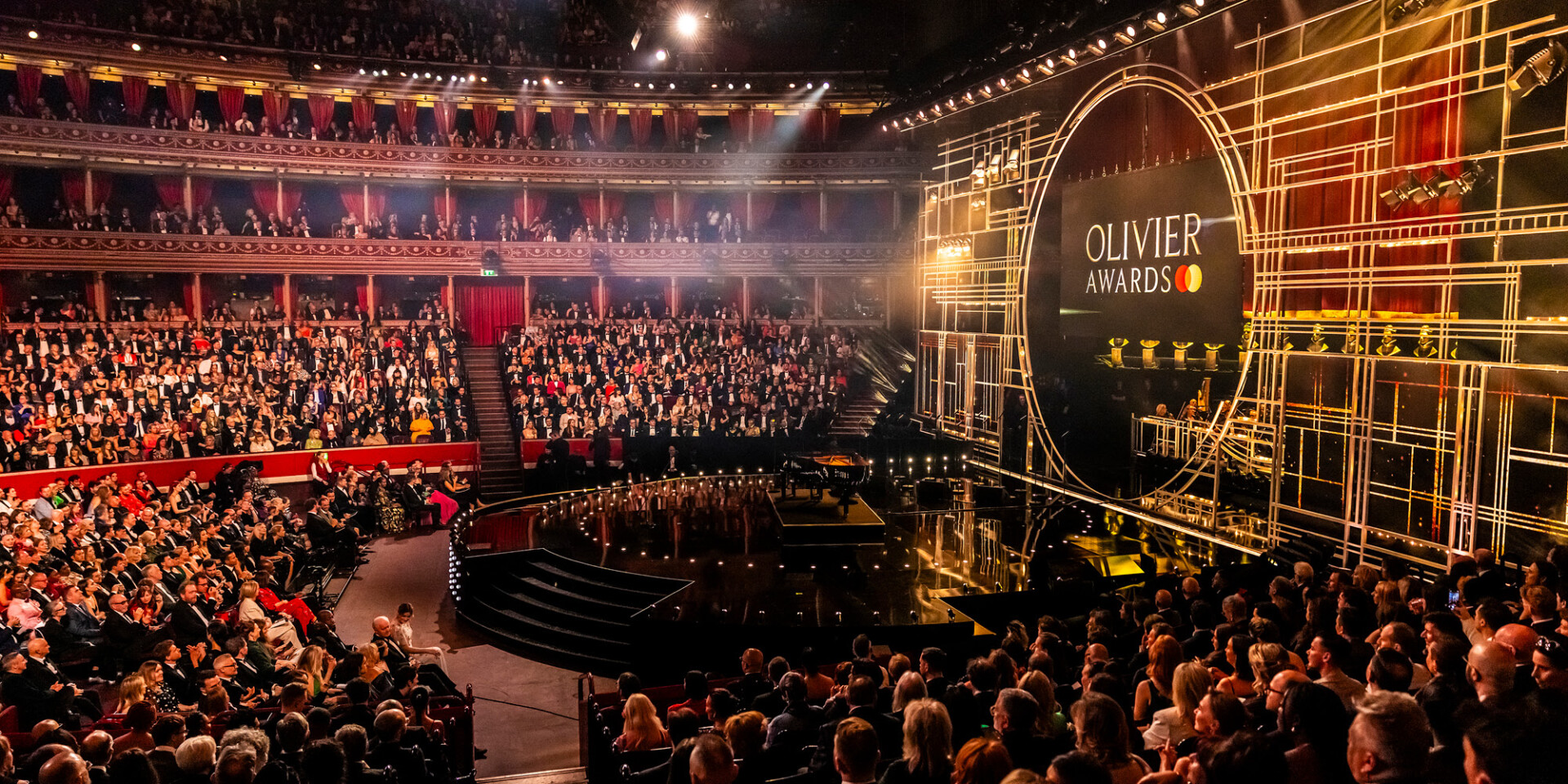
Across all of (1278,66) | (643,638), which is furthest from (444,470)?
(1278,66)

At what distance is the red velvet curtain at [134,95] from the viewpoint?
23438 millimetres

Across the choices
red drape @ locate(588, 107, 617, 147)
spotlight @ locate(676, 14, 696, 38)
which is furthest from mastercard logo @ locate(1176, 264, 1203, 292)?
red drape @ locate(588, 107, 617, 147)

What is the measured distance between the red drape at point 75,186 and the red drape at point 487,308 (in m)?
9.13

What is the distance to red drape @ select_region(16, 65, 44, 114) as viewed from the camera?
72.6 ft

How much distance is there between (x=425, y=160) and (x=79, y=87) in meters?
7.92

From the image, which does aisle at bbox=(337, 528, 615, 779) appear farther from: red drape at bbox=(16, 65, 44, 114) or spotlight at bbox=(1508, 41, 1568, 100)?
red drape at bbox=(16, 65, 44, 114)

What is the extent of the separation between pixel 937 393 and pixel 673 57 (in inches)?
498

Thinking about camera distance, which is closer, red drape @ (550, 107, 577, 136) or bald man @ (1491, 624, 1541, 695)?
bald man @ (1491, 624, 1541, 695)

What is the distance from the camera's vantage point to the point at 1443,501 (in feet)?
34.2

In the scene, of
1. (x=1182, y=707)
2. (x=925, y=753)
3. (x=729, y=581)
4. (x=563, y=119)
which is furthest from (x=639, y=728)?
(x=563, y=119)

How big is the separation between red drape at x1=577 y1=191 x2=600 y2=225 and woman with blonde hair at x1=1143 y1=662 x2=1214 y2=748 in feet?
85.4

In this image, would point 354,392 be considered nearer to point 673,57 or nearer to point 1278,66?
point 673,57

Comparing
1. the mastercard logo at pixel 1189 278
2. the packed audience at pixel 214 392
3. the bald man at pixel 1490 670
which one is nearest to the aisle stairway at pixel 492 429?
the packed audience at pixel 214 392

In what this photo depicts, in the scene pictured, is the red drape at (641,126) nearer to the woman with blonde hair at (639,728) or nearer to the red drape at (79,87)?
the red drape at (79,87)
